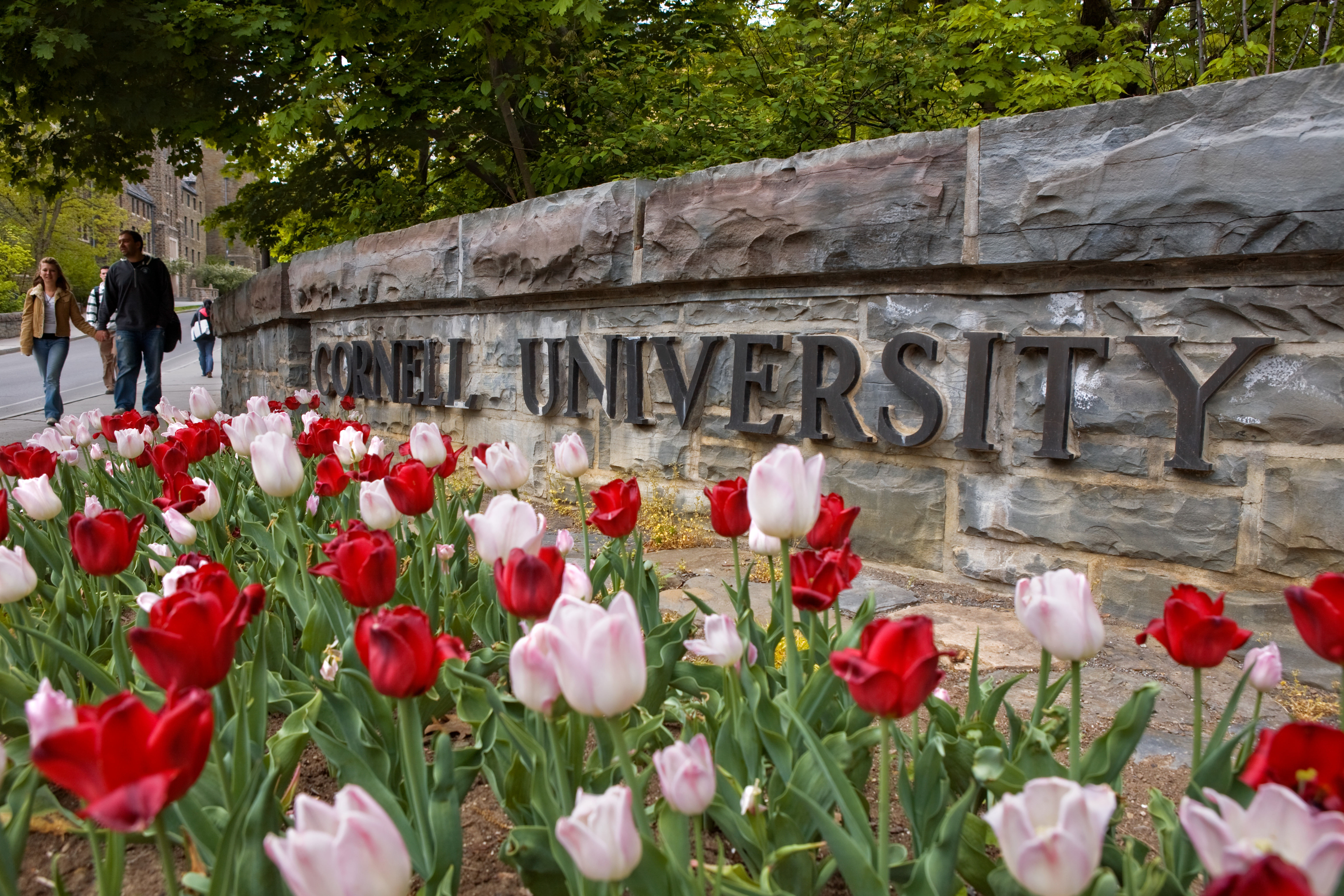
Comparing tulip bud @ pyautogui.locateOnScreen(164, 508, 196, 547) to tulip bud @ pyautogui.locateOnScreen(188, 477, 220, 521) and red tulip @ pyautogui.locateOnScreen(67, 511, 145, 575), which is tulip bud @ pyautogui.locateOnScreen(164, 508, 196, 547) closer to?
tulip bud @ pyautogui.locateOnScreen(188, 477, 220, 521)

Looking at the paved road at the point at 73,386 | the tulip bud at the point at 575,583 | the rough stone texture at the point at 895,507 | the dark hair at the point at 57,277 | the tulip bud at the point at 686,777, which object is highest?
the dark hair at the point at 57,277

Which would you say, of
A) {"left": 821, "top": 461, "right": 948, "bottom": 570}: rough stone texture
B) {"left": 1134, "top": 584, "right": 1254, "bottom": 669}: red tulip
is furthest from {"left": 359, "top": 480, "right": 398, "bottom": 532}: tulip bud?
{"left": 821, "top": 461, "right": 948, "bottom": 570}: rough stone texture

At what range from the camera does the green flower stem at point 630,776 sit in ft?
2.93

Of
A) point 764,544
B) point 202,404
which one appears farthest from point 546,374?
point 764,544

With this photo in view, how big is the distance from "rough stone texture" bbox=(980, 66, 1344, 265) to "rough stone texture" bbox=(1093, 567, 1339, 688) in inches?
35.1

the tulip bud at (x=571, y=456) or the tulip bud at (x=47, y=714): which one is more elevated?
the tulip bud at (x=571, y=456)

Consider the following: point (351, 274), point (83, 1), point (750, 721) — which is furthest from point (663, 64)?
point (750, 721)

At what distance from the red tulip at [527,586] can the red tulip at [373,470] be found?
3.48ft

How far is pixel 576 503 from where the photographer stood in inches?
171

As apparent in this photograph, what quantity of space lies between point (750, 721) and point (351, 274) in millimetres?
4939

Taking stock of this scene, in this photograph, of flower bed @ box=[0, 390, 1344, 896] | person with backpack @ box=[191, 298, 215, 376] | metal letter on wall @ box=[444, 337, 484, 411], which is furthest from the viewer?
person with backpack @ box=[191, 298, 215, 376]

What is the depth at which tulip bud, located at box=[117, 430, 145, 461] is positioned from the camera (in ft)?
9.10

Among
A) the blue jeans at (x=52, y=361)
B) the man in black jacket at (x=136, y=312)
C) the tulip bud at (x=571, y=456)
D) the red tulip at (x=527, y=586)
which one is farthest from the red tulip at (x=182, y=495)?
the blue jeans at (x=52, y=361)

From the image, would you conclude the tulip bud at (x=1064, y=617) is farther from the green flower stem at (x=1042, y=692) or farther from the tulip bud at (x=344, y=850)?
the tulip bud at (x=344, y=850)
